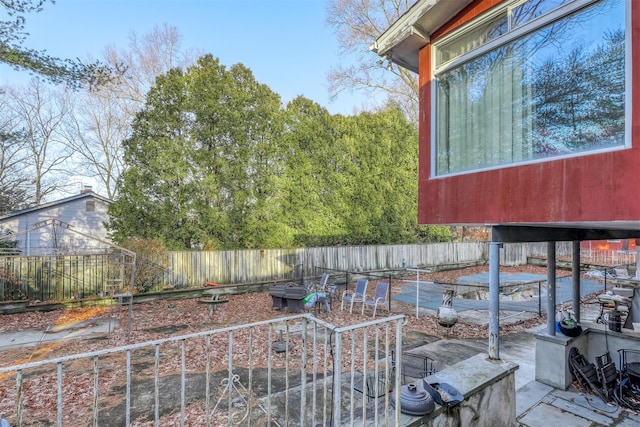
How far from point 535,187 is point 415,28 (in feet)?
8.44

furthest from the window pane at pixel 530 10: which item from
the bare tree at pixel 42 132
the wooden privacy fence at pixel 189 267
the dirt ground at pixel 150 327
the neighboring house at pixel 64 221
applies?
the bare tree at pixel 42 132

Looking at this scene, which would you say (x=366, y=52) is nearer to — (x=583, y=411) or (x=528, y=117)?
(x=528, y=117)

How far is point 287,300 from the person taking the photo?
8.51 metres

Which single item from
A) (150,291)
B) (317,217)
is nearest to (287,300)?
(150,291)

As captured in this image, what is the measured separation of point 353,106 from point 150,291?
49.9ft

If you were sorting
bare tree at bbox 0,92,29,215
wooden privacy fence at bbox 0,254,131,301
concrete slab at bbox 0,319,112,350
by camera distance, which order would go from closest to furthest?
concrete slab at bbox 0,319,112,350 < wooden privacy fence at bbox 0,254,131,301 < bare tree at bbox 0,92,29,215

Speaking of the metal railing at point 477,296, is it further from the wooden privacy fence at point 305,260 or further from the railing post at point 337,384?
the railing post at point 337,384

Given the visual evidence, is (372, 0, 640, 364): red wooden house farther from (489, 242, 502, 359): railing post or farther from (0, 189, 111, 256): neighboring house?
(0, 189, 111, 256): neighboring house

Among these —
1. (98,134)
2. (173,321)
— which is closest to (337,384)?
(173,321)

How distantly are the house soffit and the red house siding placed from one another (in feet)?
0.36

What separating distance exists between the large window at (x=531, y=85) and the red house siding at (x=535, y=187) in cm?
10

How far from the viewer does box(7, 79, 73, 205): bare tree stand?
57.0ft

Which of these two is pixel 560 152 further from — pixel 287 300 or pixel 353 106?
pixel 353 106

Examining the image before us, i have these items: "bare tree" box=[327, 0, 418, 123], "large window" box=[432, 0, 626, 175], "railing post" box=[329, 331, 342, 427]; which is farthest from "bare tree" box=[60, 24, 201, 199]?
"railing post" box=[329, 331, 342, 427]
